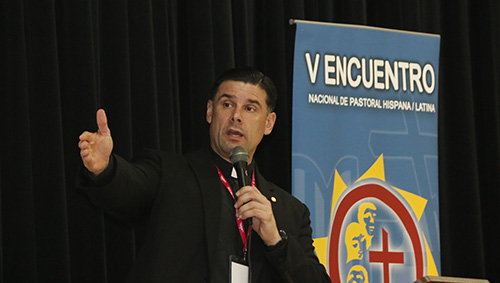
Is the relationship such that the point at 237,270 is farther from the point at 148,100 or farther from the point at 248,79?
the point at 148,100

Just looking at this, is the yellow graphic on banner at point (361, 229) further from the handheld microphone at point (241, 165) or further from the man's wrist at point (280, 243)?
the handheld microphone at point (241, 165)

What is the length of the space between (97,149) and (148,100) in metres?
1.53

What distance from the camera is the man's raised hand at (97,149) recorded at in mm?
2562

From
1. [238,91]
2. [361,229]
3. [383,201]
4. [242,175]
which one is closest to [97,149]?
[242,175]

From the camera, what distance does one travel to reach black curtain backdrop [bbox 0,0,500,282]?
12.4ft

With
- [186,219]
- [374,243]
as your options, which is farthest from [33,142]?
[374,243]

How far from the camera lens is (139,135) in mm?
4109

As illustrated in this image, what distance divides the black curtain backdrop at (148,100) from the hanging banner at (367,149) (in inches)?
16.8

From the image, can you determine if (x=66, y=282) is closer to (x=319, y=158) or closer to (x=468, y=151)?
(x=319, y=158)

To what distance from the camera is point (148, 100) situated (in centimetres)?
411

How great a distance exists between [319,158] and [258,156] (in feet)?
1.74

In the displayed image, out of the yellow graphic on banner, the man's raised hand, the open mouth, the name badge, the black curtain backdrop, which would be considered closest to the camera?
the man's raised hand

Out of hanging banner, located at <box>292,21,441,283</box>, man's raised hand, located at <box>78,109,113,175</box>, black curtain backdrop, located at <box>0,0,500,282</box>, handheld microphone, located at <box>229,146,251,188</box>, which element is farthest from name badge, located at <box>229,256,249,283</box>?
hanging banner, located at <box>292,21,441,283</box>

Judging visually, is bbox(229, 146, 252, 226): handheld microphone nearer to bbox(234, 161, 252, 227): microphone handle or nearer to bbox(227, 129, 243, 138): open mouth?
bbox(234, 161, 252, 227): microphone handle
